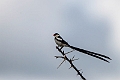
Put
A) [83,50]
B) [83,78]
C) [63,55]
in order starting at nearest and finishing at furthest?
[83,78] < [63,55] < [83,50]

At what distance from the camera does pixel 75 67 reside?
275 centimetres

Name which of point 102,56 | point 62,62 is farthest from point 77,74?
point 102,56

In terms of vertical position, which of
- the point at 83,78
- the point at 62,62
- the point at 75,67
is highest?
the point at 62,62

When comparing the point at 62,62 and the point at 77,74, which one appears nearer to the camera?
the point at 77,74

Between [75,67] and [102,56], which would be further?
[102,56]

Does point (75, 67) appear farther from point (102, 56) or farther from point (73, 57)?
point (102, 56)

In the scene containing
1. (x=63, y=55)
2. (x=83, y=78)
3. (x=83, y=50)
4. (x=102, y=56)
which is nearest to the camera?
(x=83, y=78)

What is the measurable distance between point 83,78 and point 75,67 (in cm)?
20

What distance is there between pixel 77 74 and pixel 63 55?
47cm

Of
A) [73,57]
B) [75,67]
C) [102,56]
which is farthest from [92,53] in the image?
[75,67]

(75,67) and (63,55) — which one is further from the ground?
(63,55)

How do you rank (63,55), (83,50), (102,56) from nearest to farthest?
(63,55)
(102,56)
(83,50)

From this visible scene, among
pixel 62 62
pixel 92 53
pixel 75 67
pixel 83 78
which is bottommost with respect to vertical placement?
pixel 83 78

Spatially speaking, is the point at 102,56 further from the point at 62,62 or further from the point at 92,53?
the point at 62,62
